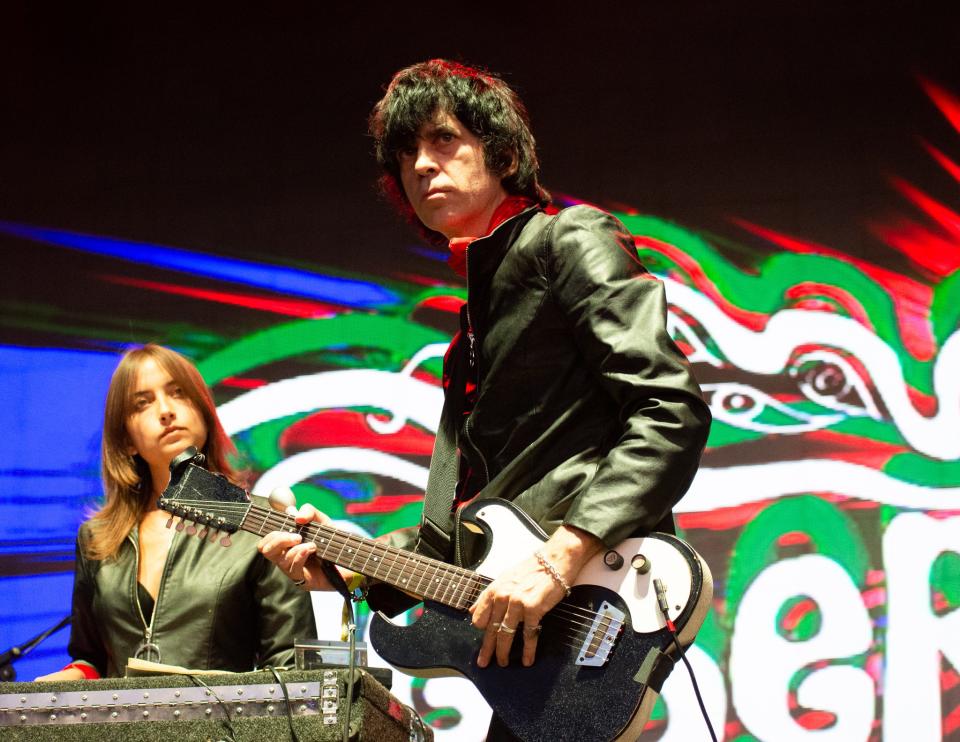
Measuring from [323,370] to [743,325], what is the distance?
1410 millimetres

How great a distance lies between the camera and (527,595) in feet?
6.01

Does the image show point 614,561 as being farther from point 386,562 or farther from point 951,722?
point 951,722

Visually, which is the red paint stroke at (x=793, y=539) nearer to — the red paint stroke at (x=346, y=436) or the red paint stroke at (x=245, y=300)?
the red paint stroke at (x=346, y=436)

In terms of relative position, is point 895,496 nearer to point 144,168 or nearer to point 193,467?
point 193,467

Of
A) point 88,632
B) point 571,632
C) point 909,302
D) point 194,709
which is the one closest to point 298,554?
point 194,709

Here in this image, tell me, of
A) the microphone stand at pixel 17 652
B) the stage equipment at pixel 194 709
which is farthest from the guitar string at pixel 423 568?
the microphone stand at pixel 17 652

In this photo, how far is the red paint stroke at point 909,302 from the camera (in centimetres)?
358

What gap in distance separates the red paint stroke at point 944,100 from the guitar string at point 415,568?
8.50 feet

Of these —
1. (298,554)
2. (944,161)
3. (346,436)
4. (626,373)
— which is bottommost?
(346,436)

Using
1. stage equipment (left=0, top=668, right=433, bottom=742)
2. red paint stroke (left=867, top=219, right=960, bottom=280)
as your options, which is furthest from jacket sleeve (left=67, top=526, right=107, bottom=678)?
red paint stroke (left=867, top=219, right=960, bottom=280)

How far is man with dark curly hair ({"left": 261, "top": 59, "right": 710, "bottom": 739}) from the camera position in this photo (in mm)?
1879

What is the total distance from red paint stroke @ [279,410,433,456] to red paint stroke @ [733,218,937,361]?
4.69 ft

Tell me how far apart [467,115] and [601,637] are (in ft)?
3.63

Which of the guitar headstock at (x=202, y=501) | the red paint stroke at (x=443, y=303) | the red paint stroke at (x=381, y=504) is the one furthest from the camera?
the red paint stroke at (x=443, y=303)
